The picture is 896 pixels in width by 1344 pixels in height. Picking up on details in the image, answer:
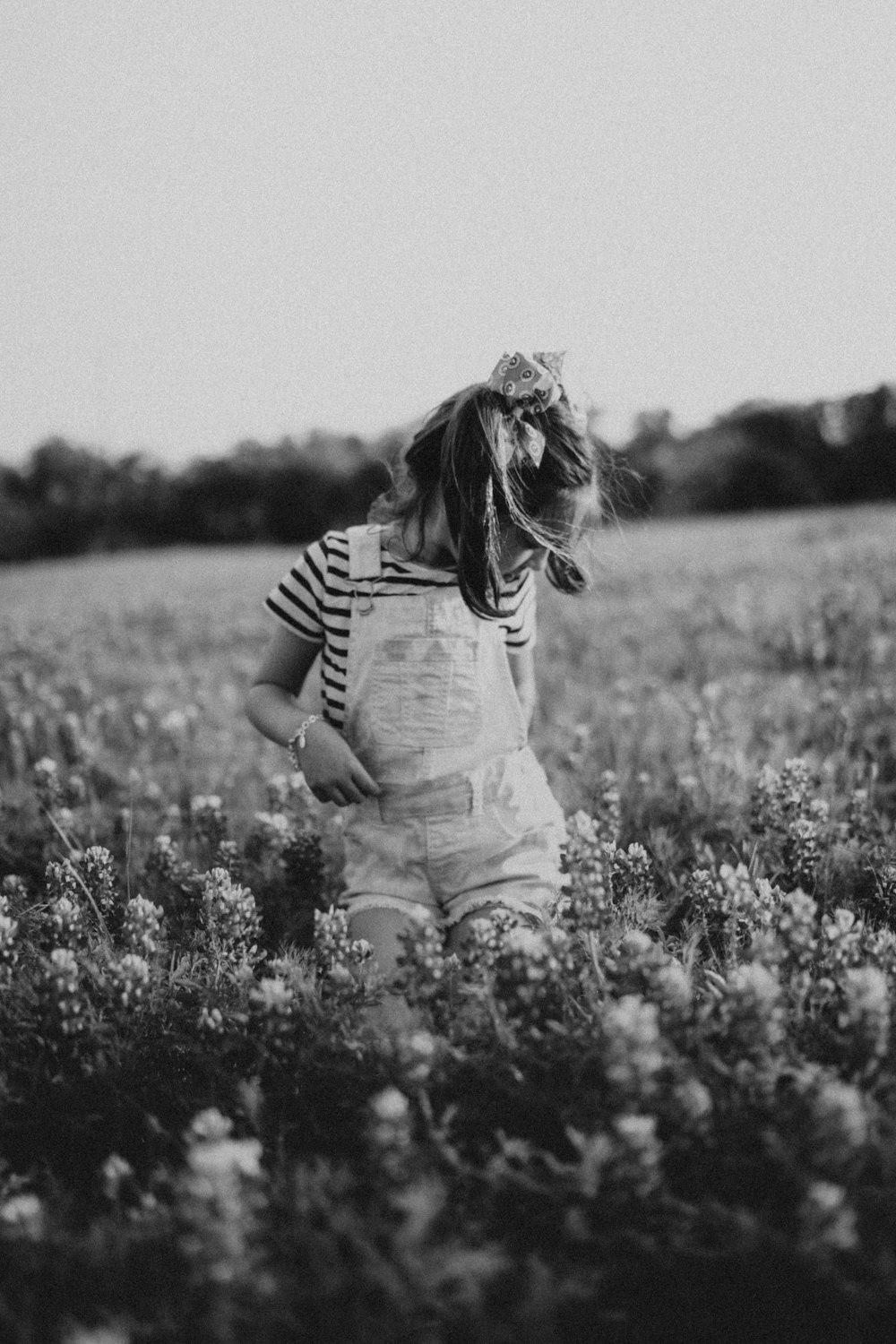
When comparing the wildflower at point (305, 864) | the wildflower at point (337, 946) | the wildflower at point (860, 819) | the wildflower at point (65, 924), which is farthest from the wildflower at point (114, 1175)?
the wildflower at point (860, 819)

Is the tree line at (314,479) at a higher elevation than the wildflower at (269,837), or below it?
higher

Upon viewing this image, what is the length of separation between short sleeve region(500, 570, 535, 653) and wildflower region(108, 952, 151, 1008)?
5.25 feet

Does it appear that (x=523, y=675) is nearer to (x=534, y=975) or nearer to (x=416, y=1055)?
(x=534, y=975)

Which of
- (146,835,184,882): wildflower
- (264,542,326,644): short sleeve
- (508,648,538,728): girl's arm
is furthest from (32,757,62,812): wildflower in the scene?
(508,648,538,728): girl's arm

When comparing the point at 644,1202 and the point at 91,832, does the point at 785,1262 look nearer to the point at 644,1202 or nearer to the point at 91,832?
the point at 644,1202

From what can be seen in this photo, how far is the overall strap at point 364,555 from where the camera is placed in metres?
3.66

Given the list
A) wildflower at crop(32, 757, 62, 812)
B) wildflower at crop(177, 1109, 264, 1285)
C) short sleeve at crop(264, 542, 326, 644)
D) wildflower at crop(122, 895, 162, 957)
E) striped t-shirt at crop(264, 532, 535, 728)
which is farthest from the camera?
wildflower at crop(32, 757, 62, 812)

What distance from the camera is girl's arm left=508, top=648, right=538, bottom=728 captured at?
13.2 feet

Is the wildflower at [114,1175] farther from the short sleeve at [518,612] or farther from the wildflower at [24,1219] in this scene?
the short sleeve at [518,612]

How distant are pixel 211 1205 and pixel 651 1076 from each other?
100cm

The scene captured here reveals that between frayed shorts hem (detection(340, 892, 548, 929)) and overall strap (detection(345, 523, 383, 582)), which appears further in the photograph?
overall strap (detection(345, 523, 383, 582))

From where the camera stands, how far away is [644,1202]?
7.27ft

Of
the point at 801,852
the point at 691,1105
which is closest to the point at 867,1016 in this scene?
the point at 691,1105

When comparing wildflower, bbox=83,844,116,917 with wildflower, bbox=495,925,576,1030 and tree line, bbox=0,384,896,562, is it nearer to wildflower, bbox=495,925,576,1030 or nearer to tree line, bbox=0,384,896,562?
wildflower, bbox=495,925,576,1030
